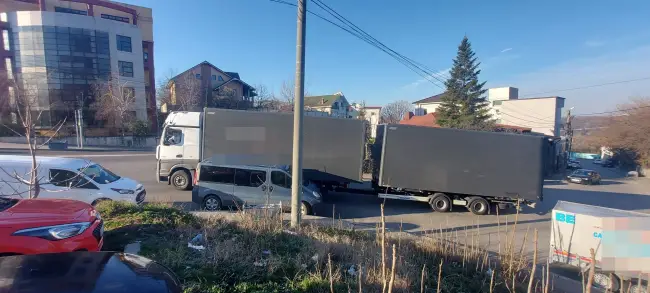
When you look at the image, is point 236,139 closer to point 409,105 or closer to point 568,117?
point 568,117

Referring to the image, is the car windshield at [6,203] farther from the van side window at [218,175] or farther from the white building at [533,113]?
the white building at [533,113]

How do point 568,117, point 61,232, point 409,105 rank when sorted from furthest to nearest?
point 409,105 < point 568,117 < point 61,232

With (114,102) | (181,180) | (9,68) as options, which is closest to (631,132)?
(181,180)

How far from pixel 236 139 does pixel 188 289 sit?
868cm

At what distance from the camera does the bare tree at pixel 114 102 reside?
1246 inches

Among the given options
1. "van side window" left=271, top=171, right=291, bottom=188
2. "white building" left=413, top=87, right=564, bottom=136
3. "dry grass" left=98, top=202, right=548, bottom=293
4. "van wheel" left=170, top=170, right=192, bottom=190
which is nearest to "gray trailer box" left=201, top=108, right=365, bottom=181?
"van wheel" left=170, top=170, right=192, bottom=190

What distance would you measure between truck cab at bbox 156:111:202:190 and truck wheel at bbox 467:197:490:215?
10.7m

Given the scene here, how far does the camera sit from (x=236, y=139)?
11305 mm

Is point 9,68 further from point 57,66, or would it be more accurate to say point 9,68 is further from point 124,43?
point 124,43

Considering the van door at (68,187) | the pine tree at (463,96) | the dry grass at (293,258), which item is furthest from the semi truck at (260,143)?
the pine tree at (463,96)

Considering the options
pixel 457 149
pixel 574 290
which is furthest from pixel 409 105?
pixel 574 290

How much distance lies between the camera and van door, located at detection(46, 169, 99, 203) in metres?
7.01

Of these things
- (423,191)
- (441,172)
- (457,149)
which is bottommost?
(423,191)

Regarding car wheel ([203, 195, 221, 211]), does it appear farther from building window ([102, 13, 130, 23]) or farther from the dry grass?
building window ([102, 13, 130, 23])
